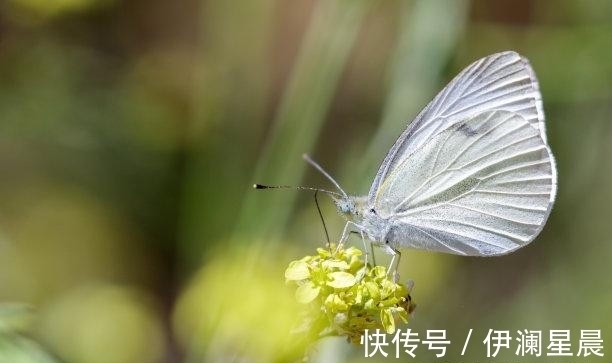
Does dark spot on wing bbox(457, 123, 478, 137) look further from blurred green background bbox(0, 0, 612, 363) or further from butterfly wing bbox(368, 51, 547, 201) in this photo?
blurred green background bbox(0, 0, 612, 363)

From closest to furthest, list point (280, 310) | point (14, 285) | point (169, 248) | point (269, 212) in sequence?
point (280, 310) → point (269, 212) → point (14, 285) → point (169, 248)

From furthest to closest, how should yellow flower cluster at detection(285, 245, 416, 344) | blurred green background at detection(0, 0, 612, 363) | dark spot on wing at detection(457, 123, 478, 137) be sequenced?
blurred green background at detection(0, 0, 612, 363) → dark spot on wing at detection(457, 123, 478, 137) → yellow flower cluster at detection(285, 245, 416, 344)

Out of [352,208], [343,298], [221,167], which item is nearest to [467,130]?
[352,208]

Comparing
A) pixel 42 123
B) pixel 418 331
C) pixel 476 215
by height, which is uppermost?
pixel 42 123

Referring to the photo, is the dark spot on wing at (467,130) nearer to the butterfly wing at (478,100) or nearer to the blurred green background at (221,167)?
the butterfly wing at (478,100)

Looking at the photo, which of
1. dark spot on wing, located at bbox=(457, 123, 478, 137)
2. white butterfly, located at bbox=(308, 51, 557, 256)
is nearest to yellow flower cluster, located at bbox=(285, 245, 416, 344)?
white butterfly, located at bbox=(308, 51, 557, 256)

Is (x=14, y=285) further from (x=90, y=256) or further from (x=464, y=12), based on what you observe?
(x=464, y=12)

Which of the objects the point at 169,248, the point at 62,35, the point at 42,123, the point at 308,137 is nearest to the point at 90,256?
the point at 169,248
